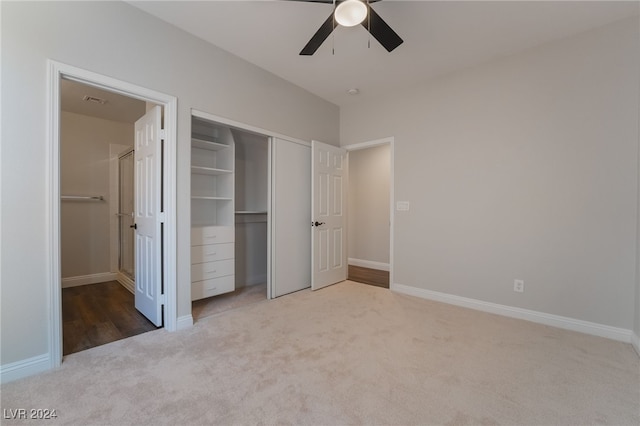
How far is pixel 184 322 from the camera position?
8.43ft

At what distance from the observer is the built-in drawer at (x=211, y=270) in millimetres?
3008

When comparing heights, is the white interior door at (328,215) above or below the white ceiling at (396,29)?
below

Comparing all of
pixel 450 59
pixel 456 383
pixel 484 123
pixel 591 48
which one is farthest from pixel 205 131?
pixel 591 48

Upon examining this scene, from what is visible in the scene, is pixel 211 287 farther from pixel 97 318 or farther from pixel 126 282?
pixel 126 282

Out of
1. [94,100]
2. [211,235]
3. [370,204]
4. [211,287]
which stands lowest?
[211,287]

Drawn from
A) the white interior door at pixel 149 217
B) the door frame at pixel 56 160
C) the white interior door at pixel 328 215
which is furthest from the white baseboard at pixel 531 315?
the door frame at pixel 56 160

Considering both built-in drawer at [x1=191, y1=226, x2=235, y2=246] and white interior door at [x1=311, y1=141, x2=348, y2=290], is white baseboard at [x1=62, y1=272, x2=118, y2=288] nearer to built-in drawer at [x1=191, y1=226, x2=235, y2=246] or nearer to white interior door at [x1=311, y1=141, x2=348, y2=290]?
built-in drawer at [x1=191, y1=226, x2=235, y2=246]

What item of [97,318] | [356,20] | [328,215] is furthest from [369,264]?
[356,20]

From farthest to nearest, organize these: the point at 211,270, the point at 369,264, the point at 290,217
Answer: the point at 369,264 < the point at 290,217 < the point at 211,270

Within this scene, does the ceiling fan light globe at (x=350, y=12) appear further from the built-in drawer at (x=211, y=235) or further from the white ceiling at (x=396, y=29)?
the built-in drawer at (x=211, y=235)

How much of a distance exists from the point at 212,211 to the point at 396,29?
2.92 metres

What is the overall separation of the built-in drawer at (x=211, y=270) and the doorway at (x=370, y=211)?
233 centimetres

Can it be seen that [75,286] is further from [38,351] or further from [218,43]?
[218,43]

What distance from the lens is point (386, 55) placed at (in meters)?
2.89
